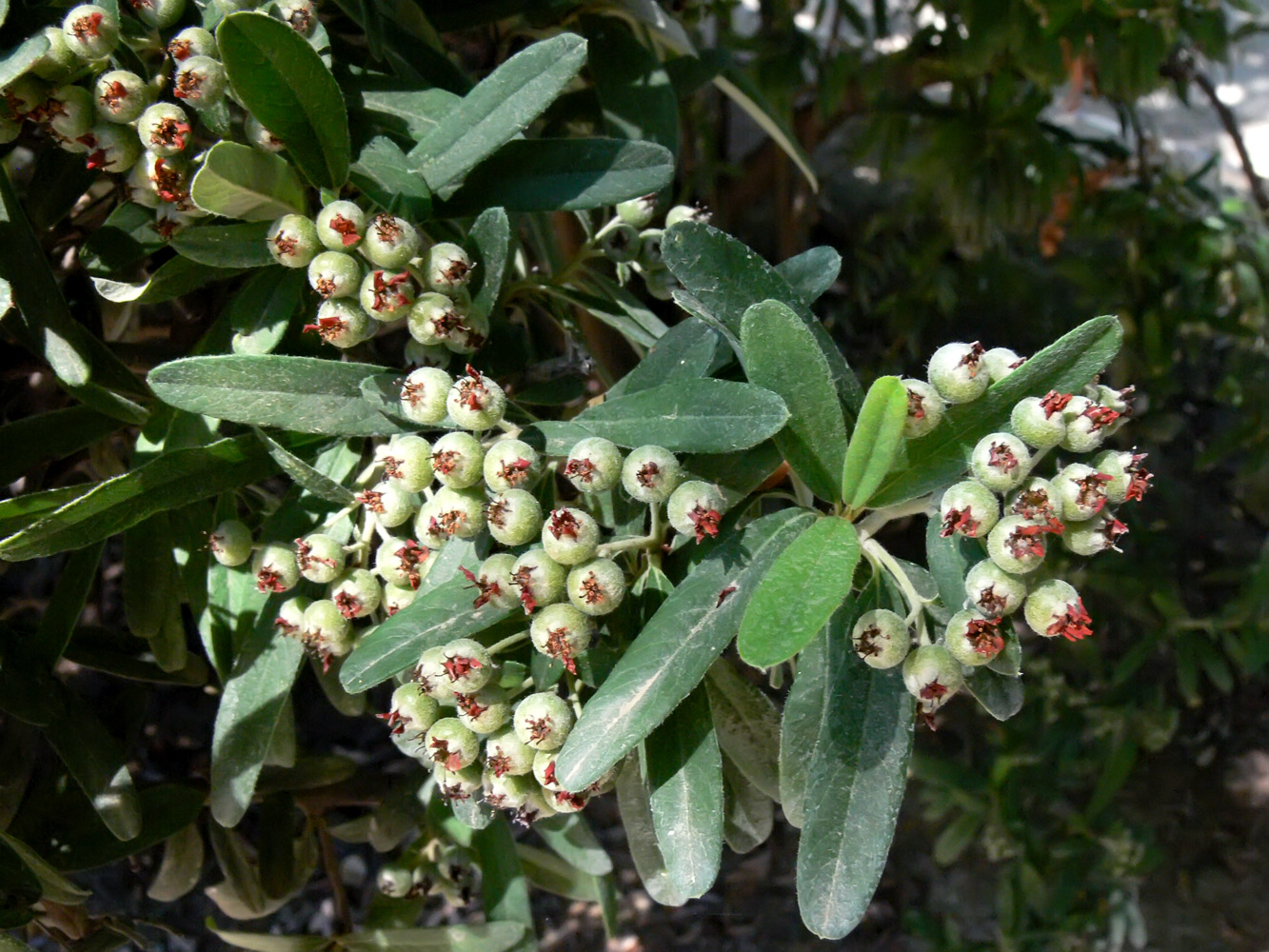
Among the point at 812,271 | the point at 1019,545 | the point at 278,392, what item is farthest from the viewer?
the point at 812,271

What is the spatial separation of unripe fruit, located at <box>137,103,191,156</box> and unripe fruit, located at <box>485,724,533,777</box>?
1.52 feet

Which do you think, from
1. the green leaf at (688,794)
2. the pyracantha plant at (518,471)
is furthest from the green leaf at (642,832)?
the green leaf at (688,794)

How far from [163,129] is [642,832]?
0.64 meters

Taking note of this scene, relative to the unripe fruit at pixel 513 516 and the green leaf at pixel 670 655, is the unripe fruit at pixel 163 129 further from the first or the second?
the green leaf at pixel 670 655

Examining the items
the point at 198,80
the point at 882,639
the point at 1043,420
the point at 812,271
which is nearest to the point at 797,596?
the point at 882,639

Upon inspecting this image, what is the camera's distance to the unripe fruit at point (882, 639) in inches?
28.0

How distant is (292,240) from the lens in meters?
0.78

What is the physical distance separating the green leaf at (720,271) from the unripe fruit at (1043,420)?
4.9 inches

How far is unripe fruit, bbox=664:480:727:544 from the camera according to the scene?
0.72 metres

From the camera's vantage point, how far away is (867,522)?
2.64 feet

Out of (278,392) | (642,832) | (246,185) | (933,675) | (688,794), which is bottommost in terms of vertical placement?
(642,832)

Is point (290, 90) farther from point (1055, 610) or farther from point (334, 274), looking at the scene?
point (1055, 610)

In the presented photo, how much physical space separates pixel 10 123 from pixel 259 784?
83 cm

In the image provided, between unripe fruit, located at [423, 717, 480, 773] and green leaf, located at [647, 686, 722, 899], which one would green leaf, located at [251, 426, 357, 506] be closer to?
unripe fruit, located at [423, 717, 480, 773]
